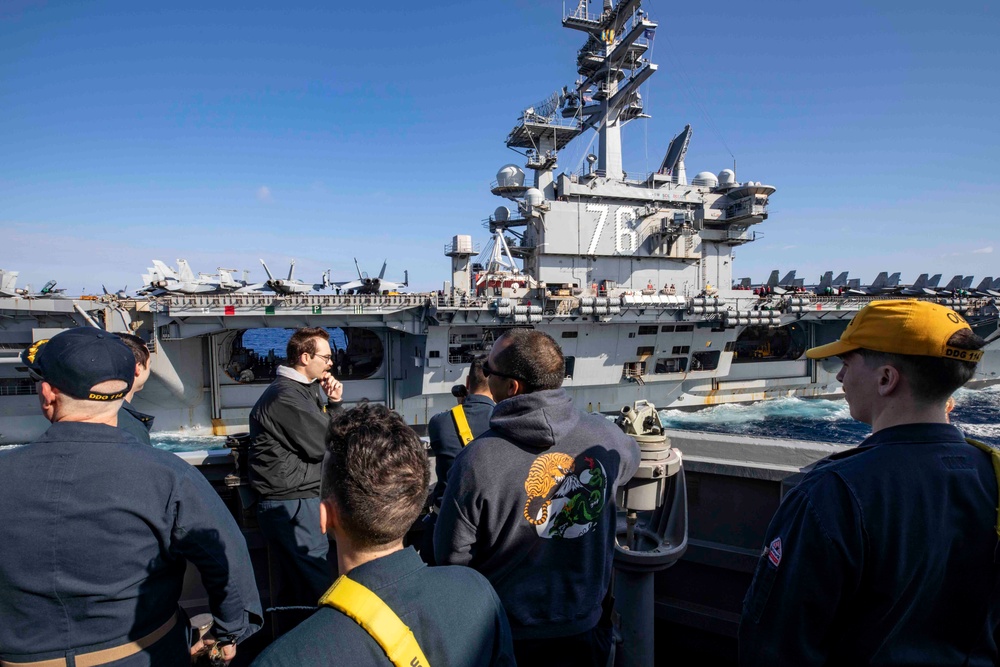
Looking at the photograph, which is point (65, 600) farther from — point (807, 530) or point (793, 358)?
point (793, 358)

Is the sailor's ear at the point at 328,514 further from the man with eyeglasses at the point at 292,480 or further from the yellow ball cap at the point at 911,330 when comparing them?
the man with eyeglasses at the point at 292,480

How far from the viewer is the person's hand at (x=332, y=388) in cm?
365

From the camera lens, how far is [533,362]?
206 cm

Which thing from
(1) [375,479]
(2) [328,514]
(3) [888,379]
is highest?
(3) [888,379]

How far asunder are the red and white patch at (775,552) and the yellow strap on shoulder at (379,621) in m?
0.98

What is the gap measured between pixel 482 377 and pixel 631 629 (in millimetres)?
1642

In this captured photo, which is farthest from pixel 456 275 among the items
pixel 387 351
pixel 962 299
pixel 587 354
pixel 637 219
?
pixel 962 299

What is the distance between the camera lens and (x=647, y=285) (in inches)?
792

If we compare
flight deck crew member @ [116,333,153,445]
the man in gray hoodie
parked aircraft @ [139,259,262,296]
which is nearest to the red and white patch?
the man in gray hoodie

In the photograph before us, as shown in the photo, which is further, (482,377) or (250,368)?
(250,368)

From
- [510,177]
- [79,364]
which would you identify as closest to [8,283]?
[510,177]

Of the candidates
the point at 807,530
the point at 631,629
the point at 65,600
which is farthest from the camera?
the point at 631,629

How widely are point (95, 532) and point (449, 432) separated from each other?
168cm

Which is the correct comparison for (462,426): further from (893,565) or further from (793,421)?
(793,421)
